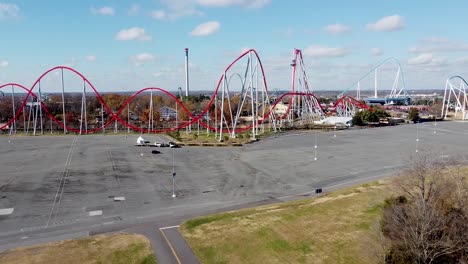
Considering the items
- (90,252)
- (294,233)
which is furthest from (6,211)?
(294,233)

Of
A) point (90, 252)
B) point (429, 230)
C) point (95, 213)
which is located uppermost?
point (429, 230)

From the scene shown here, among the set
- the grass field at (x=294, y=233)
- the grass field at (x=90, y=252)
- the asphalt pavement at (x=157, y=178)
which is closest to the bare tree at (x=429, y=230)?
the grass field at (x=294, y=233)

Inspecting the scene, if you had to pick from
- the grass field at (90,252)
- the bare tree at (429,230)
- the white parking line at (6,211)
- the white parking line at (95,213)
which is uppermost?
the bare tree at (429,230)

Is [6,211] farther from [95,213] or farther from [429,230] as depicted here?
[429,230]

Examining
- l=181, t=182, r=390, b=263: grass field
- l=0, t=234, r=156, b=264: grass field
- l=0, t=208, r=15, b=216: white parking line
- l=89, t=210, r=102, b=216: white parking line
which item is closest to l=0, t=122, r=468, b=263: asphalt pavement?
l=0, t=208, r=15, b=216: white parking line

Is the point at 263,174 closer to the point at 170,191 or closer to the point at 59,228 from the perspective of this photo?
→ the point at 170,191

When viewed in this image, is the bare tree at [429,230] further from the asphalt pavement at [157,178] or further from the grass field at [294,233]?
the asphalt pavement at [157,178]

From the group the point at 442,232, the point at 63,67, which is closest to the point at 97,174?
the point at 442,232
